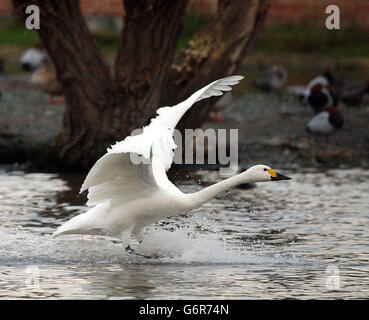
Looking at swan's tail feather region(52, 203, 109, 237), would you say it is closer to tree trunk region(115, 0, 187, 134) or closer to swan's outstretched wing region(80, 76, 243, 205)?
swan's outstretched wing region(80, 76, 243, 205)

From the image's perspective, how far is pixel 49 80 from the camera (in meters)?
20.8

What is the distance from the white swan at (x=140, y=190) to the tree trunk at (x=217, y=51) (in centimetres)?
405

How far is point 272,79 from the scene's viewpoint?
23062 millimetres

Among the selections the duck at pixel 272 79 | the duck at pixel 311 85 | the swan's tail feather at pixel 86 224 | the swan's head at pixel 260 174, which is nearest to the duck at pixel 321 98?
the duck at pixel 311 85

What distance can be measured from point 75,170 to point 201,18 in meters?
14.6

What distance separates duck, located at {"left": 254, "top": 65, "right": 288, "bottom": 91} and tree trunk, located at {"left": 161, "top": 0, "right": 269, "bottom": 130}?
28.6ft

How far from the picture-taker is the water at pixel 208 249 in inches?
340

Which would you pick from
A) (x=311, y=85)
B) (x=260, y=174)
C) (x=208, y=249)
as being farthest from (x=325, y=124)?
(x=208, y=249)

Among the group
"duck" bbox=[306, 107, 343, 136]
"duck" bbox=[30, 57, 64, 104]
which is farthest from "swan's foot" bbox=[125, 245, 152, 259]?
"duck" bbox=[30, 57, 64, 104]

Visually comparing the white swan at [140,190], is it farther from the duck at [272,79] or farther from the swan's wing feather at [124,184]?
the duck at [272,79]

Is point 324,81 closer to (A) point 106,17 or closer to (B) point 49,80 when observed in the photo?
(B) point 49,80

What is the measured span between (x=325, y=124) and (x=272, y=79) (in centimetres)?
553

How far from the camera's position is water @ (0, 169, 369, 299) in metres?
8.65

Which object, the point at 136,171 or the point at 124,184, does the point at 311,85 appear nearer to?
the point at 124,184
